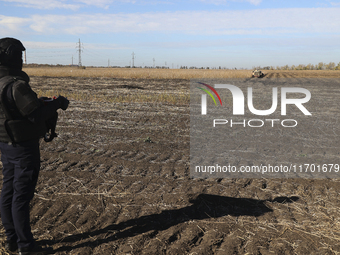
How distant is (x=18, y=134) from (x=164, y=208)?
2356 millimetres

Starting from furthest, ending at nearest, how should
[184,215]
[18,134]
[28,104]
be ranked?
[184,215], [18,134], [28,104]

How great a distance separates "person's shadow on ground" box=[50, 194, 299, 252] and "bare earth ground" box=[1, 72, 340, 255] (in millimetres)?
13

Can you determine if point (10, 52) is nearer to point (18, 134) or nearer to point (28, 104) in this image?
point (28, 104)

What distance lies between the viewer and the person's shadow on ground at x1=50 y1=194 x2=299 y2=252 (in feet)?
12.4

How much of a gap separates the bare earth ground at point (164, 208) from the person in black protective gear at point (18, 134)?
2.21 feet

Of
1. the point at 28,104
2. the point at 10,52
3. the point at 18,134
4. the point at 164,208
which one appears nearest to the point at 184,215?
the point at 164,208

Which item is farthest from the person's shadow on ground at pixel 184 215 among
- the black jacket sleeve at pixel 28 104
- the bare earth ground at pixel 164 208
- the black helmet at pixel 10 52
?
the black helmet at pixel 10 52

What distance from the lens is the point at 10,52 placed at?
3.01 m

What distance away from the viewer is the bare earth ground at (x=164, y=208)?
3635 mm

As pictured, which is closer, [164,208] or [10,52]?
[10,52]

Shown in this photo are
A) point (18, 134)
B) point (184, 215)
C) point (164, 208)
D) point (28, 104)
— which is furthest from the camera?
point (164, 208)

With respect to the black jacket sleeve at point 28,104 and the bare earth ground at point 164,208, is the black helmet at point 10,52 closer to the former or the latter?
the black jacket sleeve at point 28,104

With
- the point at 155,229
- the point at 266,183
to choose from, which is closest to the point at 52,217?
the point at 155,229

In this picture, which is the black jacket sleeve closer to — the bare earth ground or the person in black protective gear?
the person in black protective gear
